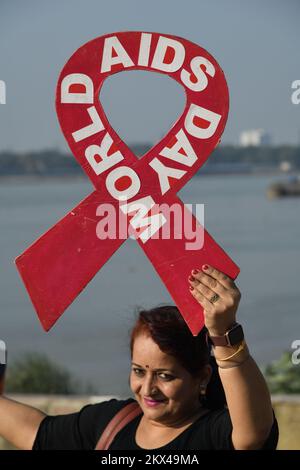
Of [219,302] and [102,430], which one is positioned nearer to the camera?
[219,302]

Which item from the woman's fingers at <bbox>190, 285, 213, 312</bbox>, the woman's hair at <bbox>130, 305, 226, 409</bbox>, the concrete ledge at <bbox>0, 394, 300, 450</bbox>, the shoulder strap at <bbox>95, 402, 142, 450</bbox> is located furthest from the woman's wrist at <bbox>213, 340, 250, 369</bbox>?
the concrete ledge at <bbox>0, 394, 300, 450</bbox>

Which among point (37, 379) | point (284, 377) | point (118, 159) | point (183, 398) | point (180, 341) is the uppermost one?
point (118, 159)

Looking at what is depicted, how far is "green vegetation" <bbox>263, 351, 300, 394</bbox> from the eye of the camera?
22.2 ft

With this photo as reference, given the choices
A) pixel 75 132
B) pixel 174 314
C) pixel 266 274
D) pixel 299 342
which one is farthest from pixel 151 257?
pixel 266 274

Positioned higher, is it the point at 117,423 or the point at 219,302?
the point at 219,302

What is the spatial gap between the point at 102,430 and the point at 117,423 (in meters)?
0.04

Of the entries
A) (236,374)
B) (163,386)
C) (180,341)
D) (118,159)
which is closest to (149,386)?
(163,386)

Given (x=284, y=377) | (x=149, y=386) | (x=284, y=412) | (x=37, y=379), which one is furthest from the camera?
(x=37, y=379)

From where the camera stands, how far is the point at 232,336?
264 centimetres

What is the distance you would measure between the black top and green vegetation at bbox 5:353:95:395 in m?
4.04

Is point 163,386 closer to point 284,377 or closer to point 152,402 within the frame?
point 152,402

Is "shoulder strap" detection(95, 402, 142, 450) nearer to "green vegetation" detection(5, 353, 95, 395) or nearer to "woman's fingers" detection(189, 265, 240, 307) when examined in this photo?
"woman's fingers" detection(189, 265, 240, 307)

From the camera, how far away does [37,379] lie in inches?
286

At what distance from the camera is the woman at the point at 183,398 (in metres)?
2.66
